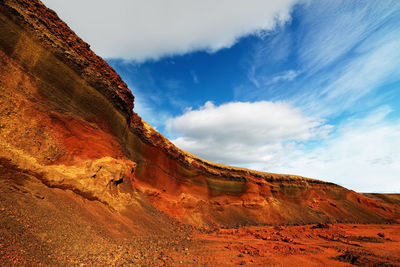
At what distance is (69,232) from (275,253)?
310 inches

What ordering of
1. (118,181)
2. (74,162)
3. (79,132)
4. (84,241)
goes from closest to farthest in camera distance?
(84,241), (74,162), (79,132), (118,181)

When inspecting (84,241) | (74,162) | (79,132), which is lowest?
(84,241)

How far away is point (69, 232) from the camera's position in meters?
4.95

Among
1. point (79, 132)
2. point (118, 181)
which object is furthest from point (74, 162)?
point (118, 181)

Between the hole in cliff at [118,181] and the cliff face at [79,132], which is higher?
the cliff face at [79,132]

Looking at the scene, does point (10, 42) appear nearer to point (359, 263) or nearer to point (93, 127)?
point (93, 127)

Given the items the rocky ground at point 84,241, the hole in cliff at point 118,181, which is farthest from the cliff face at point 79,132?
the rocky ground at point 84,241

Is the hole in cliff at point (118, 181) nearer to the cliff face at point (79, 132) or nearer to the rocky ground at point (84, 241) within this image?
the cliff face at point (79, 132)

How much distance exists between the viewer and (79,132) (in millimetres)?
8344

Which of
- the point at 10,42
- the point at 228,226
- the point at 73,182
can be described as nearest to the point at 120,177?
the point at 73,182

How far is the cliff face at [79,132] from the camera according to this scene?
20.6ft

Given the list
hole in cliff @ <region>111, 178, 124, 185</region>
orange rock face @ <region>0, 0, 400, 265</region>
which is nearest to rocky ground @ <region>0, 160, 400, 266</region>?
orange rock face @ <region>0, 0, 400, 265</region>

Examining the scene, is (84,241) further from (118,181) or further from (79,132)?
(79,132)

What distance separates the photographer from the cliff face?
20.6 feet
